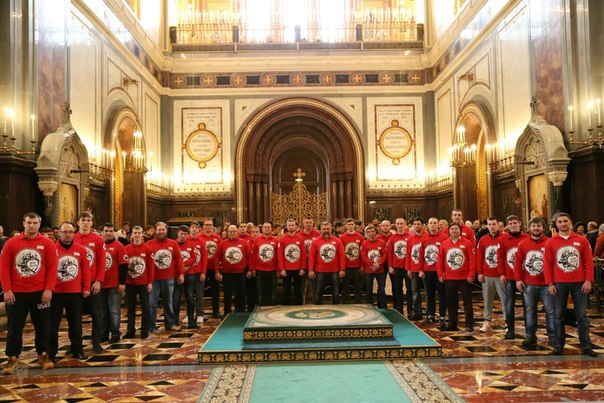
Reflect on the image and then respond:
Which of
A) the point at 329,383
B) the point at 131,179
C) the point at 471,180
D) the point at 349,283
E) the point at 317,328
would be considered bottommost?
the point at 329,383

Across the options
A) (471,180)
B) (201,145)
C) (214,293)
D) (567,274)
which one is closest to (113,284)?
(214,293)

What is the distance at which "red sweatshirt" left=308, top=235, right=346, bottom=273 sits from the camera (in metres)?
9.37

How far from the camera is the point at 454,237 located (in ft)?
26.3

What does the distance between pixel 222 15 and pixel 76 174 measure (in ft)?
39.4

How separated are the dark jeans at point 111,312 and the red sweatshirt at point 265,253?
2.55m

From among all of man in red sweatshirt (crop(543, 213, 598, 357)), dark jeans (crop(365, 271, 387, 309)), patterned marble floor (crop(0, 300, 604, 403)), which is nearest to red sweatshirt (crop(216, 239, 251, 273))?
patterned marble floor (crop(0, 300, 604, 403))

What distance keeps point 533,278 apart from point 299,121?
596 inches

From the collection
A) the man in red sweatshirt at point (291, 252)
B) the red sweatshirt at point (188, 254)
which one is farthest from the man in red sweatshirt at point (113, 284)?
the man in red sweatshirt at point (291, 252)

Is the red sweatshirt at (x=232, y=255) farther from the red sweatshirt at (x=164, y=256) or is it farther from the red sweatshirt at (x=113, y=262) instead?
the red sweatshirt at (x=113, y=262)

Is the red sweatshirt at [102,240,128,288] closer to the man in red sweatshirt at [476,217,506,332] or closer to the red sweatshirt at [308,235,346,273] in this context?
the red sweatshirt at [308,235,346,273]

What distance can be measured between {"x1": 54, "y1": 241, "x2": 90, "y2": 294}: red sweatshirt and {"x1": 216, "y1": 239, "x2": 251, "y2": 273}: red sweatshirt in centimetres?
285

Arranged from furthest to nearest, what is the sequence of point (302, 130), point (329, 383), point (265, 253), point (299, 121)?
point (302, 130) → point (299, 121) → point (265, 253) → point (329, 383)

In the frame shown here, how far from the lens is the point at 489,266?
7.84 metres

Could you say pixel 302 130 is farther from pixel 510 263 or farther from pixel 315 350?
pixel 315 350
